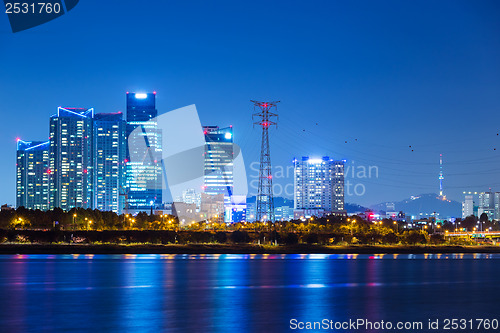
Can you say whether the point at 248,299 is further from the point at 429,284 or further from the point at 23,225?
the point at 23,225

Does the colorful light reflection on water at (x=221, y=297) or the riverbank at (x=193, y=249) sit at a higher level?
the colorful light reflection on water at (x=221, y=297)

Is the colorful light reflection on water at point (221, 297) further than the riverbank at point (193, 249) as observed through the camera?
No

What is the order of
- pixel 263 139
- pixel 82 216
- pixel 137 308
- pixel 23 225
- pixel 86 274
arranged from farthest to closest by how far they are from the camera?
pixel 82 216, pixel 23 225, pixel 263 139, pixel 86 274, pixel 137 308

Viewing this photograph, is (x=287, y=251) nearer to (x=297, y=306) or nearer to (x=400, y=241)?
(x=400, y=241)

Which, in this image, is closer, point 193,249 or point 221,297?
point 221,297

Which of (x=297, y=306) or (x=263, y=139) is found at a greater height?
(x=263, y=139)

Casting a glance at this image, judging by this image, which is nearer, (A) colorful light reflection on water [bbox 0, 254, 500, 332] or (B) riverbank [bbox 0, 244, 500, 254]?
(A) colorful light reflection on water [bbox 0, 254, 500, 332]

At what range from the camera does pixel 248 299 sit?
4053cm

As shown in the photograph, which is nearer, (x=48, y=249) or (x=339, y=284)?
(x=339, y=284)

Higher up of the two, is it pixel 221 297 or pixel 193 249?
pixel 221 297

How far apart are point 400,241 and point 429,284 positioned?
84958 millimetres

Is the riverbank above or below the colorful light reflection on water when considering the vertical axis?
below

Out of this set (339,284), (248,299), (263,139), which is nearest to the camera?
(248,299)

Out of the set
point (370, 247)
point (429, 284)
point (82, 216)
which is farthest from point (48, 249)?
point (429, 284)
